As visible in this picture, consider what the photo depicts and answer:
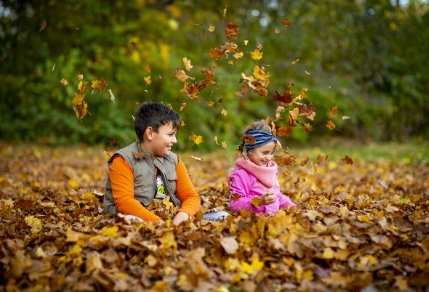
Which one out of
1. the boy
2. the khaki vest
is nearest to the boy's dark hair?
the boy

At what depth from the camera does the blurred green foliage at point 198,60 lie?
11.9 metres

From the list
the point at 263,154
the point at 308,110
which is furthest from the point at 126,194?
the point at 308,110

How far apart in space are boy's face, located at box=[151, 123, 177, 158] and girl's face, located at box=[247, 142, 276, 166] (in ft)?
2.35

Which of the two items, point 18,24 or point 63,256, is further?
point 18,24

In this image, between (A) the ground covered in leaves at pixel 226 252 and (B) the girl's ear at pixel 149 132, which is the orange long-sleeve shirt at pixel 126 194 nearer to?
(A) the ground covered in leaves at pixel 226 252

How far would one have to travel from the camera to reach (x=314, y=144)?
52.5 ft

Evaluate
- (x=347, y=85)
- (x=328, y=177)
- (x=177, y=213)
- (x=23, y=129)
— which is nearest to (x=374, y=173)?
(x=328, y=177)

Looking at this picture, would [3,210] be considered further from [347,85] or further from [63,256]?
[347,85]

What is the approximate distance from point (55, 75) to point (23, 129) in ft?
5.73

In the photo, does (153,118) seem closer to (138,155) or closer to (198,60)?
(138,155)

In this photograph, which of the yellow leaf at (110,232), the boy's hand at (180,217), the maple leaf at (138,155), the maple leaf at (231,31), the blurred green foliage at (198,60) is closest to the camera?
the yellow leaf at (110,232)

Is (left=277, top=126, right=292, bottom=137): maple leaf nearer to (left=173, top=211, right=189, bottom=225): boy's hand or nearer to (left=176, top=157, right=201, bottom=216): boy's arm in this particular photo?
(left=176, top=157, right=201, bottom=216): boy's arm

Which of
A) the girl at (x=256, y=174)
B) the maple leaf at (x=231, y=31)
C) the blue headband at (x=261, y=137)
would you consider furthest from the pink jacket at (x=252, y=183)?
the maple leaf at (x=231, y=31)

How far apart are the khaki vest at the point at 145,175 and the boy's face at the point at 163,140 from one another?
88mm
